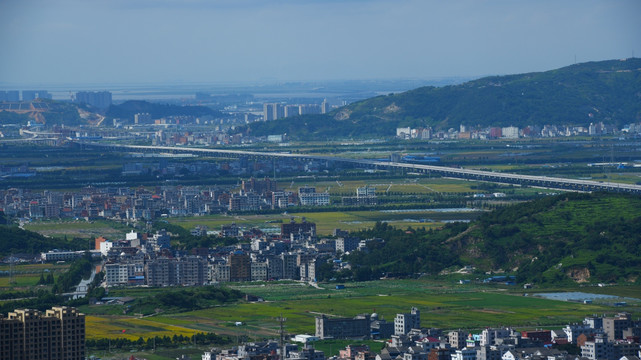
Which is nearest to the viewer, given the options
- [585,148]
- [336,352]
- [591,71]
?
[336,352]

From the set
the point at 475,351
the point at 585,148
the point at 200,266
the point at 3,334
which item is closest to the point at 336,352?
the point at 475,351

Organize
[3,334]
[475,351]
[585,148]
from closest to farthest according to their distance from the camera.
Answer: [3,334], [475,351], [585,148]

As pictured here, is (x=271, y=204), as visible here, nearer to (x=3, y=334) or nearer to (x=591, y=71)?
(x=3, y=334)

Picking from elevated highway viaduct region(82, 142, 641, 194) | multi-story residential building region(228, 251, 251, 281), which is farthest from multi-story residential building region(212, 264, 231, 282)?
elevated highway viaduct region(82, 142, 641, 194)

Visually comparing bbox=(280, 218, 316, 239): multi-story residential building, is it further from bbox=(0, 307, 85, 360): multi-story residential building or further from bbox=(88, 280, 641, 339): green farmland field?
bbox=(0, 307, 85, 360): multi-story residential building

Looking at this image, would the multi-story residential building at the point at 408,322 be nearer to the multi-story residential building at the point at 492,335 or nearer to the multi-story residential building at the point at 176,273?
the multi-story residential building at the point at 492,335
